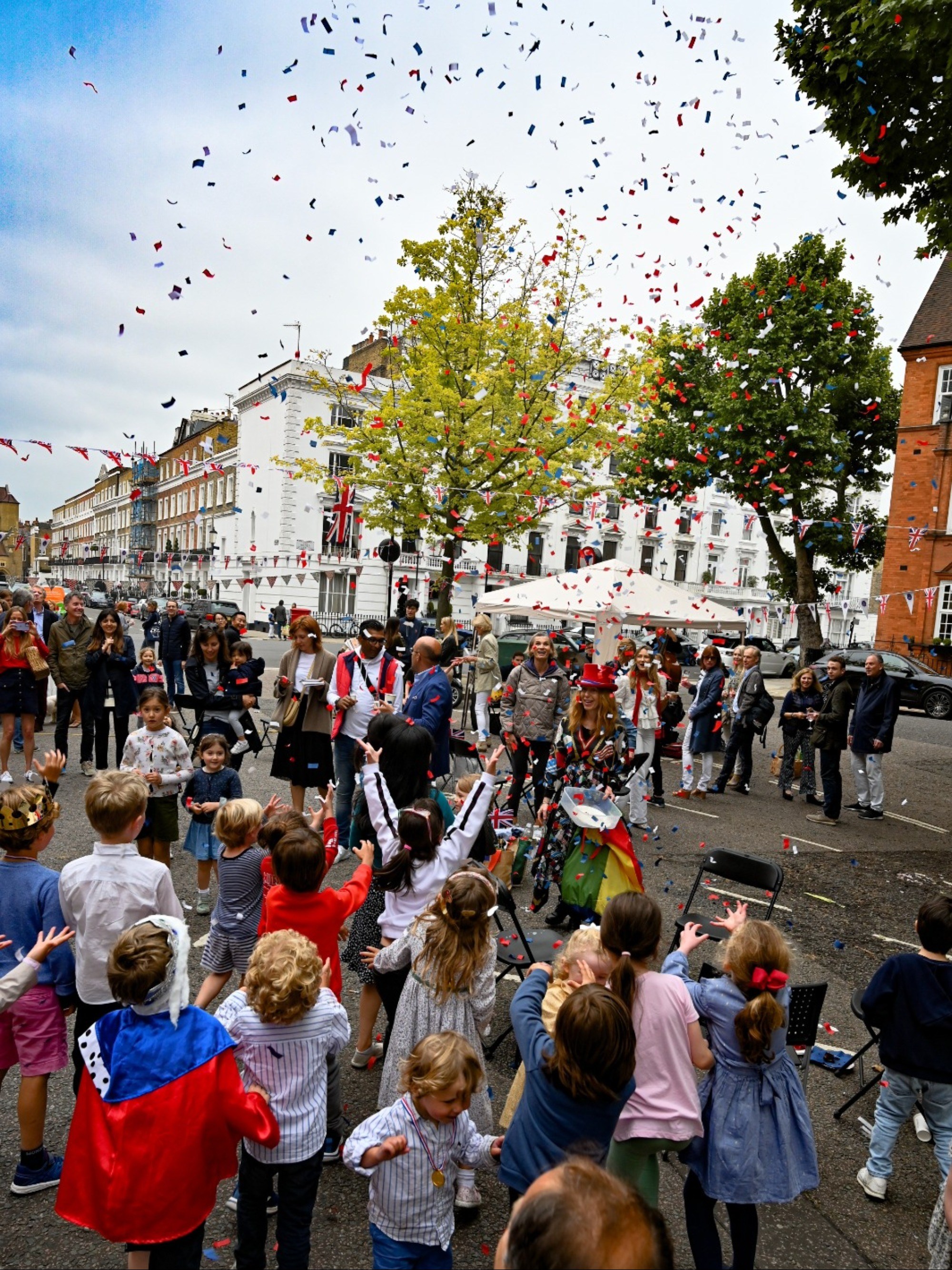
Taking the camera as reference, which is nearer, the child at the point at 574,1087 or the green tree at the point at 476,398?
the child at the point at 574,1087

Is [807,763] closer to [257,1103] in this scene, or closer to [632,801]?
[632,801]

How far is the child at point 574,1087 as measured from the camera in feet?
6.89

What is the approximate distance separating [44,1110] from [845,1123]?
340cm

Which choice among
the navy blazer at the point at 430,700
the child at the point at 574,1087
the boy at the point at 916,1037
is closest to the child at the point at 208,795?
the navy blazer at the point at 430,700

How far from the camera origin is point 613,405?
21953 millimetres

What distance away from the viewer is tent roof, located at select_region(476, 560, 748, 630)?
442 inches

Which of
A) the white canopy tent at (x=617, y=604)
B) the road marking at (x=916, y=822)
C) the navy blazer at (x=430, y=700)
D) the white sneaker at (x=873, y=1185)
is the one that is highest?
Result: the white canopy tent at (x=617, y=604)

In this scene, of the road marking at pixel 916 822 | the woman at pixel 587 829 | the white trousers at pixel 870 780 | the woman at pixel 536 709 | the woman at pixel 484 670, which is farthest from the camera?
the woman at pixel 484 670

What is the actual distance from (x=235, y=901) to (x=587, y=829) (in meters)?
2.26

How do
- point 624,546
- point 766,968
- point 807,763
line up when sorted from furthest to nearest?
point 624,546 → point 807,763 → point 766,968

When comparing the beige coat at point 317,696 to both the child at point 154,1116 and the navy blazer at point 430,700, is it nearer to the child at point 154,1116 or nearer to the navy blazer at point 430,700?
the navy blazer at point 430,700

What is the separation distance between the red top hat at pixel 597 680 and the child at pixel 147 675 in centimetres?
469

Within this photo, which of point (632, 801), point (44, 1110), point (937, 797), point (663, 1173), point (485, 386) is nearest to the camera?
point (44, 1110)

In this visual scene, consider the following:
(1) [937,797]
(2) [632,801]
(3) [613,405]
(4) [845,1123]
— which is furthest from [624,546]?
(4) [845,1123]
